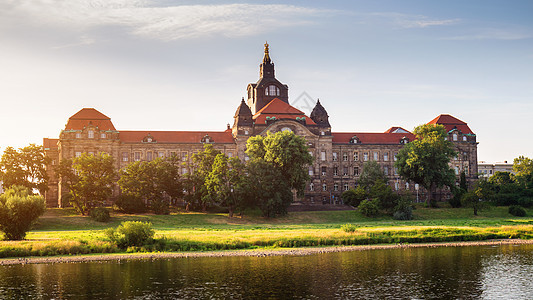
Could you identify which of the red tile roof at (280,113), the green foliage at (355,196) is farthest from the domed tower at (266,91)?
the green foliage at (355,196)

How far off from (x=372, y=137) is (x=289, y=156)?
112ft

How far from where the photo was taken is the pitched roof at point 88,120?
317ft

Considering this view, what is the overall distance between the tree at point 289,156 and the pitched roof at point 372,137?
25.6 metres

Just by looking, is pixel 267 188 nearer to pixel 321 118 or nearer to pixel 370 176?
pixel 370 176

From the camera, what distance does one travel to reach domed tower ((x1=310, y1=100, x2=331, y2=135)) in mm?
104062

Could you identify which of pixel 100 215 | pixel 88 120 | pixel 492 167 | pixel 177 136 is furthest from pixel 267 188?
pixel 492 167

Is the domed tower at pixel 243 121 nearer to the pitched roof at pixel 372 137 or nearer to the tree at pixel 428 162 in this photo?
the pitched roof at pixel 372 137

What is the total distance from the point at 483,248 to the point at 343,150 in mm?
58730

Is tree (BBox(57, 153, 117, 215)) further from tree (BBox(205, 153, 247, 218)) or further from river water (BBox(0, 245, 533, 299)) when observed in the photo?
river water (BBox(0, 245, 533, 299))

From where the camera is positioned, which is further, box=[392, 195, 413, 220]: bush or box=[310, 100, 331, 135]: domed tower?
box=[310, 100, 331, 135]: domed tower

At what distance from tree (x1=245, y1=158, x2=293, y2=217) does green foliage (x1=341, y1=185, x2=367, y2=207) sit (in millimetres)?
13138

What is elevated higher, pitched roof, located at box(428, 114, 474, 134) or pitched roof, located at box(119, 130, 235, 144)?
pitched roof, located at box(428, 114, 474, 134)

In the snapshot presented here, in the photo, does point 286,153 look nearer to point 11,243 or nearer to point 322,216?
point 322,216

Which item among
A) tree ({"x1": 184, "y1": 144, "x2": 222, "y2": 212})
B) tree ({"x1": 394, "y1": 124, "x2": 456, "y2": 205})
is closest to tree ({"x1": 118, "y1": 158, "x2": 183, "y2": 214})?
tree ({"x1": 184, "y1": 144, "x2": 222, "y2": 212})
